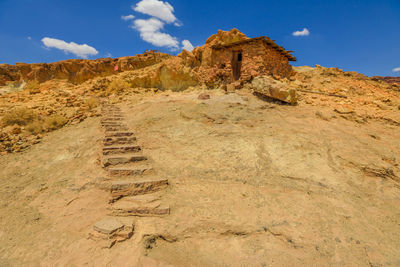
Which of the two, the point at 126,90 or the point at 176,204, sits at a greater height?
the point at 126,90

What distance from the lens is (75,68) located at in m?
12.1

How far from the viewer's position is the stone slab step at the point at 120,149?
15.0 feet

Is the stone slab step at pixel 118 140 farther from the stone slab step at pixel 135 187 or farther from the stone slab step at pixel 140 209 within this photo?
the stone slab step at pixel 140 209

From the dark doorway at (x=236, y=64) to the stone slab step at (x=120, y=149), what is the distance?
5.41 metres

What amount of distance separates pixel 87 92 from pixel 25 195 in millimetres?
7769

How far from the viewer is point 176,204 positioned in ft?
10.4

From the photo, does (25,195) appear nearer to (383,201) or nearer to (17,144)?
(17,144)

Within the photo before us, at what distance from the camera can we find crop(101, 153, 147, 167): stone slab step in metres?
4.16

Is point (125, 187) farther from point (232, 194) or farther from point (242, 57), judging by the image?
point (242, 57)

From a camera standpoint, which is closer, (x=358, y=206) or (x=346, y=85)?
(x=358, y=206)

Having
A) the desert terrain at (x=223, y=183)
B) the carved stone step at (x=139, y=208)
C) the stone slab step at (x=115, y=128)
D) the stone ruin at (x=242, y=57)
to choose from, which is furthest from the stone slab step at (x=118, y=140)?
the stone ruin at (x=242, y=57)

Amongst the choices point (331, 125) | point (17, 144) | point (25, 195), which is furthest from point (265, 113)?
point (17, 144)

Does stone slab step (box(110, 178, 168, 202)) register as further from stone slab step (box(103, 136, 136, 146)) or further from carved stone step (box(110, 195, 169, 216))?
stone slab step (box(103, 136, 136, 146))

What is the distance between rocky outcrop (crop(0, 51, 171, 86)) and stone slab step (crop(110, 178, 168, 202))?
9957mm
